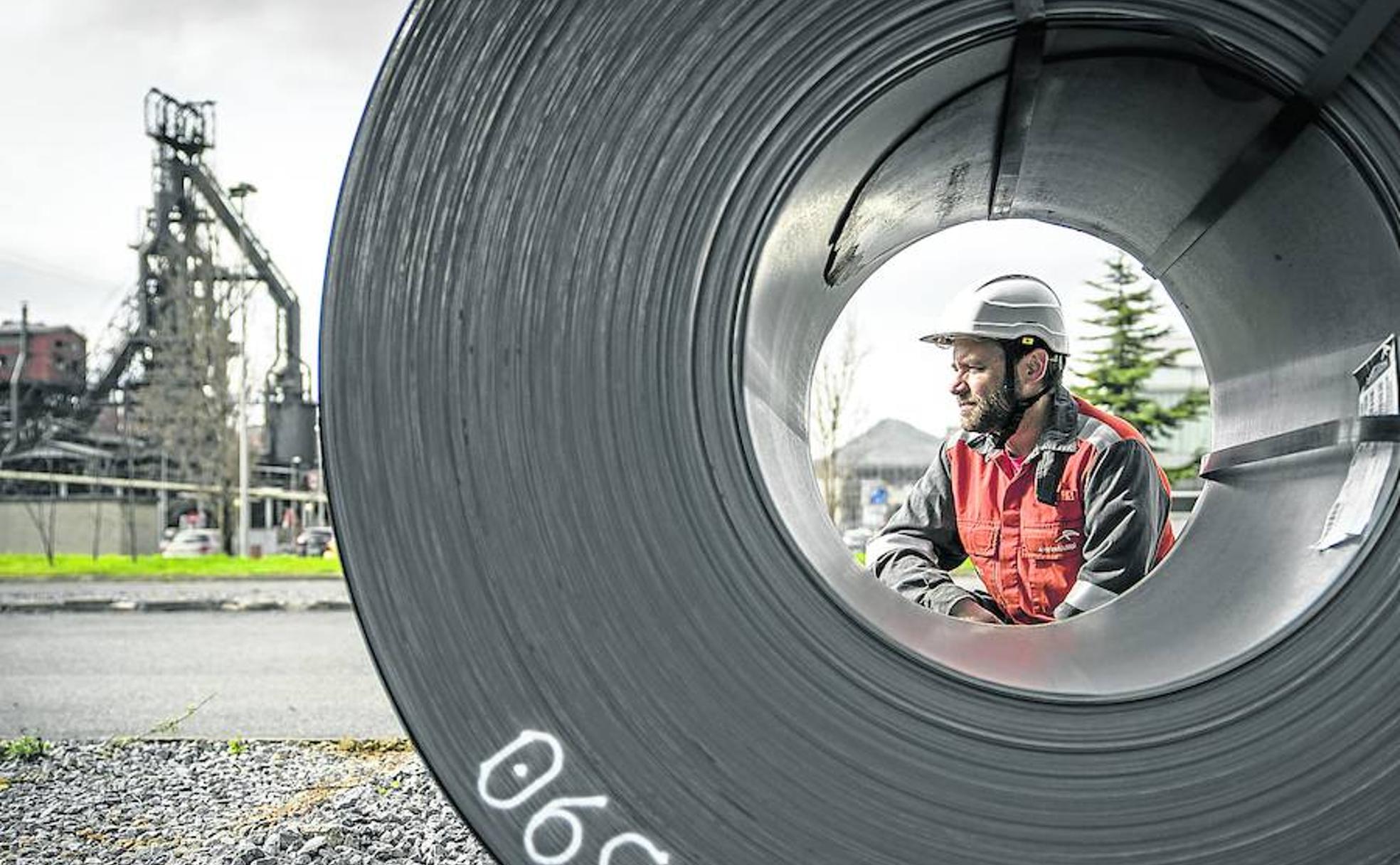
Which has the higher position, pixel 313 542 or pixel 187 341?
pixel 187 341

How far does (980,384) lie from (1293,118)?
70.5 inches

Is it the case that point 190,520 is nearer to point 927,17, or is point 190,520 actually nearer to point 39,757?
point 39,757

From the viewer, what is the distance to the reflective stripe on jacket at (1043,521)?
3.05 metres

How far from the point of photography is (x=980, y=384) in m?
3.30

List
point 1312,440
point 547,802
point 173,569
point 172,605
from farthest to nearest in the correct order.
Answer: point 173,569 → point 172,605 → point 1312,440 → point 547,802

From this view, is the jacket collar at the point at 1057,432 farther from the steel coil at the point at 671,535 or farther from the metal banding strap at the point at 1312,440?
the steel coil at the point at 671,535

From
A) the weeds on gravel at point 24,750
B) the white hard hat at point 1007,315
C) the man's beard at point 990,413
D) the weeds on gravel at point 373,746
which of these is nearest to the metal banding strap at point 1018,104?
the white hard hat at point 1007,315

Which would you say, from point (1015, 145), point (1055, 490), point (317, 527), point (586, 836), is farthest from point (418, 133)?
point (317, 527)

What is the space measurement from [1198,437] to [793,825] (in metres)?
20.2

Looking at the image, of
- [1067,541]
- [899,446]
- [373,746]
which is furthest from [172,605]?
[899,446]

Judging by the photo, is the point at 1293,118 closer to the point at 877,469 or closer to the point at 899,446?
the point at 877,469

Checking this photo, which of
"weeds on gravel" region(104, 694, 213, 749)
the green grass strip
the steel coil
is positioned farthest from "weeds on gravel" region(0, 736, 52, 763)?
the green grass strip

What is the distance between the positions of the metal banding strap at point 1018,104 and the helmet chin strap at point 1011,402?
60 centimetres

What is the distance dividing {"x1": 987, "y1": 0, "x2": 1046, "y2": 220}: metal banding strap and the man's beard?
0.62 metres
